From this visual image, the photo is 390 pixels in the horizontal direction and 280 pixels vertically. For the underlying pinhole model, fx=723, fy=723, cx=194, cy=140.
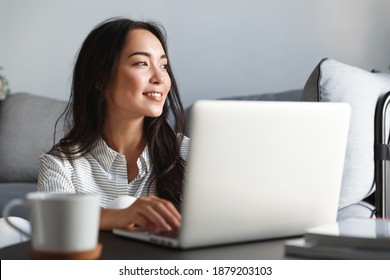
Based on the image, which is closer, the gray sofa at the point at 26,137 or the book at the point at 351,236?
the book at the point at 351,236

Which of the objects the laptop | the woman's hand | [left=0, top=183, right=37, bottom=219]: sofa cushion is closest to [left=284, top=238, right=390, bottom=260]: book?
the laptop

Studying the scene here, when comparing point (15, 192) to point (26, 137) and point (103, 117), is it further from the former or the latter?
point (103, 117)

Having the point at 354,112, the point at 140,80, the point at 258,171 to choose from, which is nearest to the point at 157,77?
the point at 140,80

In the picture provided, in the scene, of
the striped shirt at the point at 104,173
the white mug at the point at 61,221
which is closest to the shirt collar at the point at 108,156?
the striped shirt at the point at 104,173

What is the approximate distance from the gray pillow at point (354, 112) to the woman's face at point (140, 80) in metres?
0.44

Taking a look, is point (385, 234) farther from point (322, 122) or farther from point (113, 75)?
point (113, 75)

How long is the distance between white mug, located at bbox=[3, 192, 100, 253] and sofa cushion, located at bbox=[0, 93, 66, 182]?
2378 mm

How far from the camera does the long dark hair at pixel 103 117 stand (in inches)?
75.1

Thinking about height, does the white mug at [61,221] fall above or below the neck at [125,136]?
above

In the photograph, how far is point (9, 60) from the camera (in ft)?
12.1

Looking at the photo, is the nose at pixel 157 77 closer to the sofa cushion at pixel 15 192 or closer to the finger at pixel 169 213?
the finger at pixel 169 213

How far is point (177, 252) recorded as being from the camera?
3.26 ft

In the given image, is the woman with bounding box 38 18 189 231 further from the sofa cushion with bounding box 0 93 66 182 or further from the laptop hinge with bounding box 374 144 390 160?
the sofa cushion with bounding box 0 93 66 182

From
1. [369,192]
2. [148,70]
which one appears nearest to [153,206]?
[148,70]
